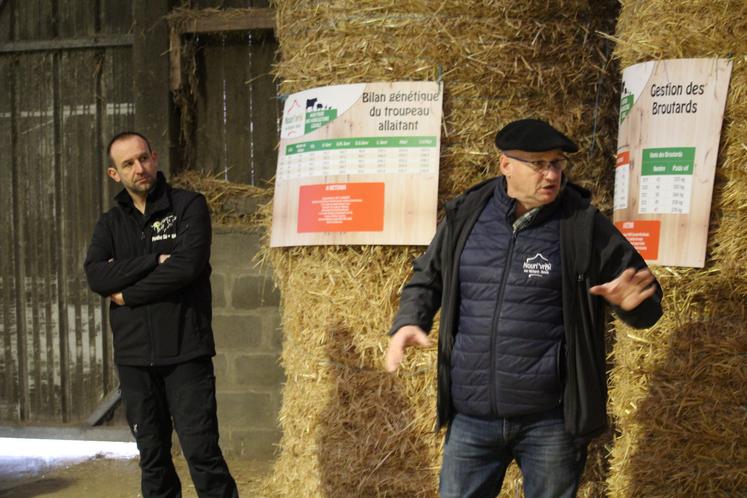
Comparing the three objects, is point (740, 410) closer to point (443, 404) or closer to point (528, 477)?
point (528, 477)

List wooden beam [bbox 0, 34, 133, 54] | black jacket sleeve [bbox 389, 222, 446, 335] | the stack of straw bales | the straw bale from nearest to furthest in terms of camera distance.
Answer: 1. black jacket sleeve [bbox 389, 222, 446, 335]
2. the stack of straw bales
3. the straw bale
4. wooden beam [bbox 0, 34, 133, 54]

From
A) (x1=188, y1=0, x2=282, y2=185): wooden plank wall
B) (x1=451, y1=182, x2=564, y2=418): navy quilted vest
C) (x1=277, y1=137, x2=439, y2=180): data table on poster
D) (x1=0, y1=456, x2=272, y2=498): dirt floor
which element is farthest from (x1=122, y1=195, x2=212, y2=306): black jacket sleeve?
(x1=188, y1=0, x2=282, y2=185): wooden plank wall

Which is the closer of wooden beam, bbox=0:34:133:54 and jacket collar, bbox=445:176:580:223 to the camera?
jacket collar, bbox=445:176:580:223

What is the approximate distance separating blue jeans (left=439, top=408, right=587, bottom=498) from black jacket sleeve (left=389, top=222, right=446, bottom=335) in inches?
15.2

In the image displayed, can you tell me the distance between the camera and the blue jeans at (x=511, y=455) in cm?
287

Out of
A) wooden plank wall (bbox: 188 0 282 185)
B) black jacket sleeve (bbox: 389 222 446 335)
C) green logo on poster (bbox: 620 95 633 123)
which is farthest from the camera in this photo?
wooden plank wall (bbox: 188 0 282 185)

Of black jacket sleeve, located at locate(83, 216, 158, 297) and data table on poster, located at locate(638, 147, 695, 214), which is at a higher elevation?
data table on poster, located at locate(638, 147, 695, 214)

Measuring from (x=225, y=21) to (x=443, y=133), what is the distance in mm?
2771

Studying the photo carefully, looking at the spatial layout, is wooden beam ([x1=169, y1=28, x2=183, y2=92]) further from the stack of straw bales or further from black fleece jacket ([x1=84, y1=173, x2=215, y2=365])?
the stack of straw bales

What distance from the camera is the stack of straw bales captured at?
3.39 m

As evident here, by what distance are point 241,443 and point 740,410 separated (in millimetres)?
3687

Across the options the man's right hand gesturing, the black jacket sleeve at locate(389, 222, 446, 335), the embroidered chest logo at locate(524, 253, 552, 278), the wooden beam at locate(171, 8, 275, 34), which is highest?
the wooden beam at locate(171, 8, 275, 34)

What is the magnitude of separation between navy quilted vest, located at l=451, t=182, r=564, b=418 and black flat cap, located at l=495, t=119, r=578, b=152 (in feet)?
0.72

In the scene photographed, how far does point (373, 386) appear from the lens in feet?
13.4
